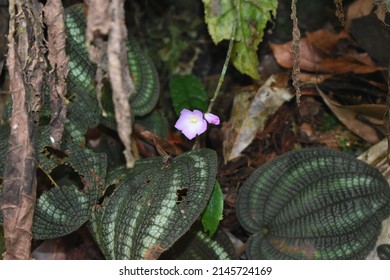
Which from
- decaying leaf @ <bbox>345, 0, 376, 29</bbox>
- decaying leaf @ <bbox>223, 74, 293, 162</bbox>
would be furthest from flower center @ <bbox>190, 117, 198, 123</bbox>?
decaying leaf @ <bbox>345, 0, 376, 29</bbox>

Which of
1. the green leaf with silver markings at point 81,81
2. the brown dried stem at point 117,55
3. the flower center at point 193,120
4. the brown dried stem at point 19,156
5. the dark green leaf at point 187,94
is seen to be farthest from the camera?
the dark green leaf at point 187,94

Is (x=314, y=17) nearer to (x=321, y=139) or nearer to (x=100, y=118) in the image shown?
(x=321, y=139)

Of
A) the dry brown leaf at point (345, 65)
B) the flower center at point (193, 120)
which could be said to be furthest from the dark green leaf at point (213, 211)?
the dry brown leaf at point (345, 65)

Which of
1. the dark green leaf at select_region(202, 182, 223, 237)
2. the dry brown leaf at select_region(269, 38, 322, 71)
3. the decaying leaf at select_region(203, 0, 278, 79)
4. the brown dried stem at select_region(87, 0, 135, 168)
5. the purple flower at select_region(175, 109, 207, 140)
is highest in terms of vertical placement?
the brown dried stem at select_region(87, 0, 135, 168)

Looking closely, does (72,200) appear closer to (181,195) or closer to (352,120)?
(181,195)

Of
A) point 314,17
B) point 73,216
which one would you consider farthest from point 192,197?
point 314,17

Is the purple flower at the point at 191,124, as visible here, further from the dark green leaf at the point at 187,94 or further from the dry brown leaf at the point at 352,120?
the dry brown leaf at the point at 352,120

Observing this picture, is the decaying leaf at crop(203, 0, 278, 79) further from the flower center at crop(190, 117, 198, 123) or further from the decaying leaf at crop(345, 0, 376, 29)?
the decaying leaf at crop(345, 0, 376, 29)
